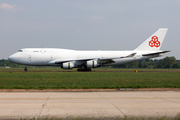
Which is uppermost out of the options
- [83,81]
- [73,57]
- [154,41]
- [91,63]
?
[154,41]

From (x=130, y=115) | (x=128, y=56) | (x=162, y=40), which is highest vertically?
(x=162, y=40)

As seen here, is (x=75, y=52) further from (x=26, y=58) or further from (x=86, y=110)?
(x=86, y=110)

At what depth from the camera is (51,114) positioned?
7.67 meters

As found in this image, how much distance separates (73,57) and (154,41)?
680 inches

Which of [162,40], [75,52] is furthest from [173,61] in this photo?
[75,52]

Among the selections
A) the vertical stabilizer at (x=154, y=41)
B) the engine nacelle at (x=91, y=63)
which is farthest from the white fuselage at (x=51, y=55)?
the vertical stabilizer at (x=154, y=41)

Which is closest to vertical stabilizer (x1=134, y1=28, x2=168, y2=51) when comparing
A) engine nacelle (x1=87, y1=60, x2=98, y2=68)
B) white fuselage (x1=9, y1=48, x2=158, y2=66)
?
white fuselage (x1=9, y1=48, x2=158, y2=66)

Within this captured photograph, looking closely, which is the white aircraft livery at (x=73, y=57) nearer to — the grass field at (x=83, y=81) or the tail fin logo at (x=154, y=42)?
the tail fin logo at (x=154, y=42)

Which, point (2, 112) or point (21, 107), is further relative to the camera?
point (21, 107)

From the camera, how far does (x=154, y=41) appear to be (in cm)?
4466

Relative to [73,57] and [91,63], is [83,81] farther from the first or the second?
[73,57]

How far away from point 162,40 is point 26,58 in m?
27.7

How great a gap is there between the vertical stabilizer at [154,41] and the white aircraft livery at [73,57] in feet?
5.61

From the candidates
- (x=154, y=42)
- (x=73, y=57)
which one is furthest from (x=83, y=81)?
(x=154, y=42)
